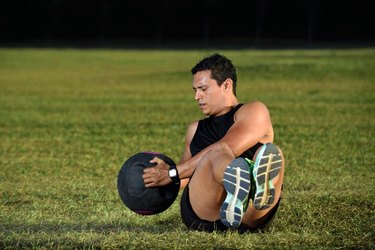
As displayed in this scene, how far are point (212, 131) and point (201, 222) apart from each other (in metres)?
0.78

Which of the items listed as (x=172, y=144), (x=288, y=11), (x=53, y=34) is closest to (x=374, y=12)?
(x=288, y=11)

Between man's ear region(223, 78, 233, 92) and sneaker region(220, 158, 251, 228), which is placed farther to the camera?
man's ear region(223, 78, 233, 92)

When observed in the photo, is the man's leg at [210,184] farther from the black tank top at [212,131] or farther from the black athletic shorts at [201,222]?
→ the black tank top at [212,131]

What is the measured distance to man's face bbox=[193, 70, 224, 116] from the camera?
6.93 metres

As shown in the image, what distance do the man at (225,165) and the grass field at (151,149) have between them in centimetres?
22

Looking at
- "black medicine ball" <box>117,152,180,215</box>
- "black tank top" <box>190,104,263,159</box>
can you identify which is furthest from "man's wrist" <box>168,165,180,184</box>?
"black tank top" <box>190,104,263,159</box>

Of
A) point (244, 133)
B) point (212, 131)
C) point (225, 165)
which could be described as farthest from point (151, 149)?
point (225, 165)

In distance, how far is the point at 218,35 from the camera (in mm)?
85938

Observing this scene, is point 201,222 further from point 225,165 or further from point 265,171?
point 265,171

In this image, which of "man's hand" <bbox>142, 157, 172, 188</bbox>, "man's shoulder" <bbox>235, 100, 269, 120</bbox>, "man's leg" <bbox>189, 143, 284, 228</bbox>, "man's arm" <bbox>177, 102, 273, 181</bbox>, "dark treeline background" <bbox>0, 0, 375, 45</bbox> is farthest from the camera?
"dark treeline background" <bbox>0, 0, 375, 45</bbox>

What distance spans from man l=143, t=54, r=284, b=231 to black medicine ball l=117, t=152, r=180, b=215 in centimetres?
9

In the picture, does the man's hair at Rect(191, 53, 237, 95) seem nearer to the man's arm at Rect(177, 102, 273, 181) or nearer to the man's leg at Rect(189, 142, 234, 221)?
the man's arm at Rect(177, 102, 273, 181)

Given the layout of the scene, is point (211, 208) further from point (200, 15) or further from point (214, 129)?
point (200, 15)

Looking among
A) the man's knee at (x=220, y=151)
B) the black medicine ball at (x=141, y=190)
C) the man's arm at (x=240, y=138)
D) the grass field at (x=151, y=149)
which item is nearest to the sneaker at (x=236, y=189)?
the grass field at (x=151, y=149)
